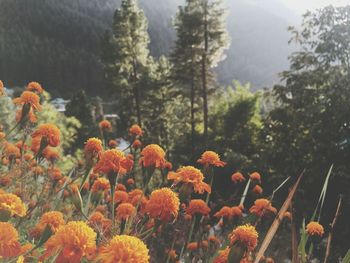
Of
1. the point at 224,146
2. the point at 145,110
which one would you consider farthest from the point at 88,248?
the point at 145,110

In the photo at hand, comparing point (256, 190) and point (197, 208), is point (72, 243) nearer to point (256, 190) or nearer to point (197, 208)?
point (197, 208)

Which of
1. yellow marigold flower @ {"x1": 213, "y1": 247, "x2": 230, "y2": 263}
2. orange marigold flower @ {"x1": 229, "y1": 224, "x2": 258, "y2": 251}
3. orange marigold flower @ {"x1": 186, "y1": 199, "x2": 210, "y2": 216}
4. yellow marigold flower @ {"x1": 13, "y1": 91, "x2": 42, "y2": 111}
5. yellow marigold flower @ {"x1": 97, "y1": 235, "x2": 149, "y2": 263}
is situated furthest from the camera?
yellow marigold flower @ {"x1": 13, "y1": 91, "x2": 42, "y2": 111}

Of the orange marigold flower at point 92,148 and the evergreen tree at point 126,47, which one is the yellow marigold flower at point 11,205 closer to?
the orange marigold flower at point 92,148

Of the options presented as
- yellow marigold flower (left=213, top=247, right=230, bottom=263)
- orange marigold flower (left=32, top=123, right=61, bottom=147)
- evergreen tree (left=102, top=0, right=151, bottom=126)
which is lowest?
yellow marigold flower (left=213, top=247, right=230, bottom=263)

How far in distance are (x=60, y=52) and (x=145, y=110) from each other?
368 ft

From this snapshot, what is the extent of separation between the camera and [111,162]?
8.05 ft

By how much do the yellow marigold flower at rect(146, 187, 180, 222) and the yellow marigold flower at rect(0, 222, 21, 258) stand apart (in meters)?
0.63

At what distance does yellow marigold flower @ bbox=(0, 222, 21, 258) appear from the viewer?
4.85 feet

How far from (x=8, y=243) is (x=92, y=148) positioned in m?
1.22

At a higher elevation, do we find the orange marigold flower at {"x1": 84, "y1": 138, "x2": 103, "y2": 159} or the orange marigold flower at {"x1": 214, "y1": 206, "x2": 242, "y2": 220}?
the orange marigold flower at {"x1": 84, "y1": 138, "x2": 103, "y2": 159}

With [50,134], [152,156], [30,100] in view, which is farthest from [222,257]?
[30,100]

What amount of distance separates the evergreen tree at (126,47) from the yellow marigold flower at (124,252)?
27.0 meters

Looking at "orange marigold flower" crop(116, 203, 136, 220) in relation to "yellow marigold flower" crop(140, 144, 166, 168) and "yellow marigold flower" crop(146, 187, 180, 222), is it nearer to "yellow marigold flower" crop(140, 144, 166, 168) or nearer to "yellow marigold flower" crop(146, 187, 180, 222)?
"yellow marigold flower" crop(140, 144, 166, 168)

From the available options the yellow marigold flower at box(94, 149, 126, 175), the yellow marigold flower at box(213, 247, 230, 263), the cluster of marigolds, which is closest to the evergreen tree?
the cluster of marigolds
